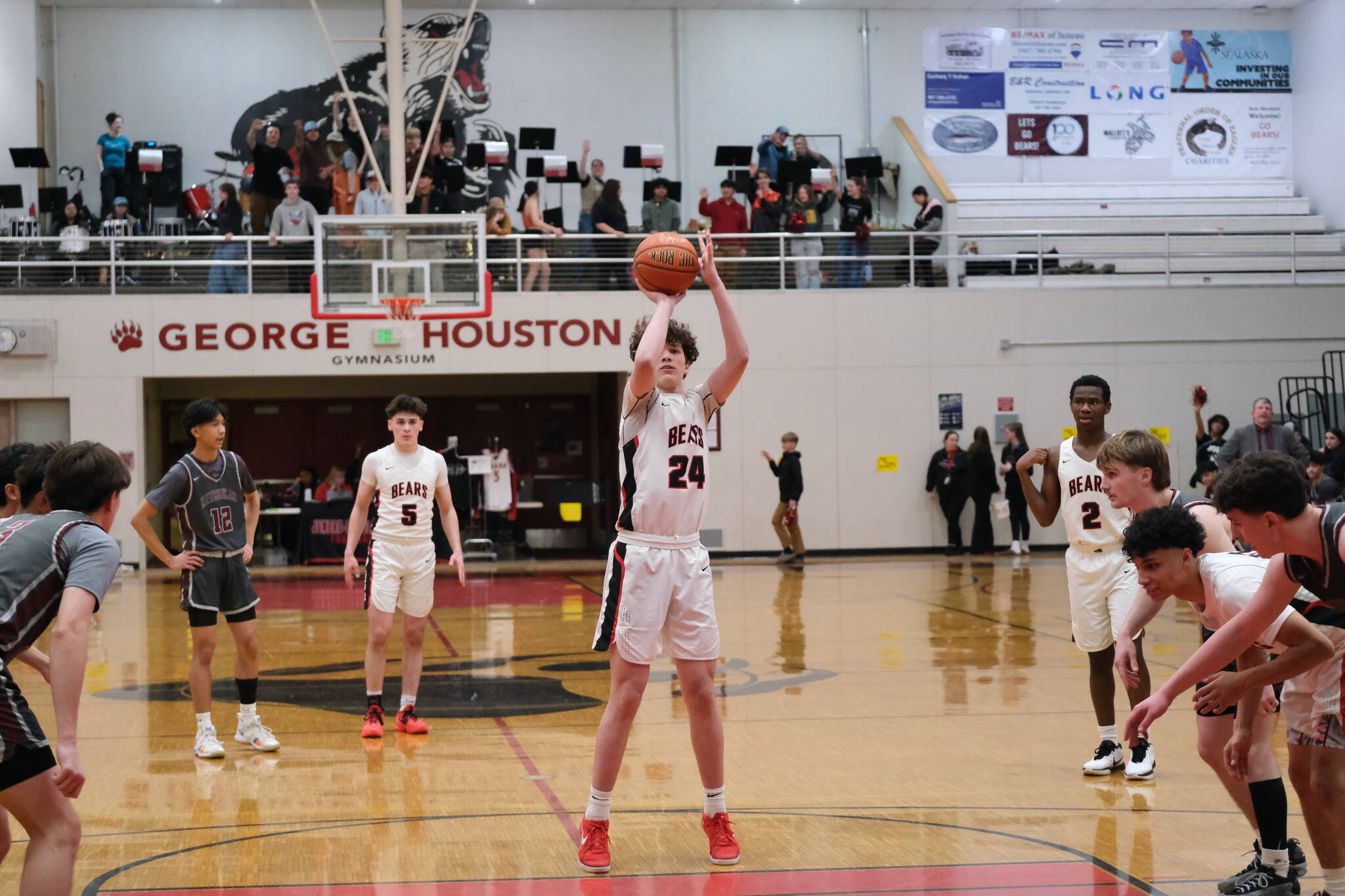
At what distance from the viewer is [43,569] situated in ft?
11.4

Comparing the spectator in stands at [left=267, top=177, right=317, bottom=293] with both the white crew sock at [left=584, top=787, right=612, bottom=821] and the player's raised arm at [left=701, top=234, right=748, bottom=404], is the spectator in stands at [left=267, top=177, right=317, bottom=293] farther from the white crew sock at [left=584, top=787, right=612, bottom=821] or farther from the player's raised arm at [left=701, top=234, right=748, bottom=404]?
the white crew sock at [left=584, top=787, right=612, bottom=821]

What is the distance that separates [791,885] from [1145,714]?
1.37 metres

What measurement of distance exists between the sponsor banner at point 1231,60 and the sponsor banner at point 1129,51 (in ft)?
0.72

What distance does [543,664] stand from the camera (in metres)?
9.30

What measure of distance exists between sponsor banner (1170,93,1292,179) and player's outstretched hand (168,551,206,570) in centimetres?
2166

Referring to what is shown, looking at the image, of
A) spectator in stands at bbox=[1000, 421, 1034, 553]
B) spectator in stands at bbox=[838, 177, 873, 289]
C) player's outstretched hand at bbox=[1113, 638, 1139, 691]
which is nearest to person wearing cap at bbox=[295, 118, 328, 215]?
spectator in stands at bbox=[838, 177, 873, 289]

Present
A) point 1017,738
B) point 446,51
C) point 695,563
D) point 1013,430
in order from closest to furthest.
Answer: point 695,563 < point 1017,738 < point 1013,430 < point 446,51

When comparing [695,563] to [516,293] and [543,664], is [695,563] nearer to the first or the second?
[543,664]

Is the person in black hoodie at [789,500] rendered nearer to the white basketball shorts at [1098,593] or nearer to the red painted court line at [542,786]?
the red painted court line at [542,786]

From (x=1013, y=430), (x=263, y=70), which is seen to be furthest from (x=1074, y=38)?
(x=263, y=70)

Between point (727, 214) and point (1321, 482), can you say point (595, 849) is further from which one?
point (727, 214)

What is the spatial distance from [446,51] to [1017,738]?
18.9 m

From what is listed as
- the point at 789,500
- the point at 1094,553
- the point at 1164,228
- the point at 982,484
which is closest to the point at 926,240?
the point at 982,484

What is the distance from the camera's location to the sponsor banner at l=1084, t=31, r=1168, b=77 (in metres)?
23.9
